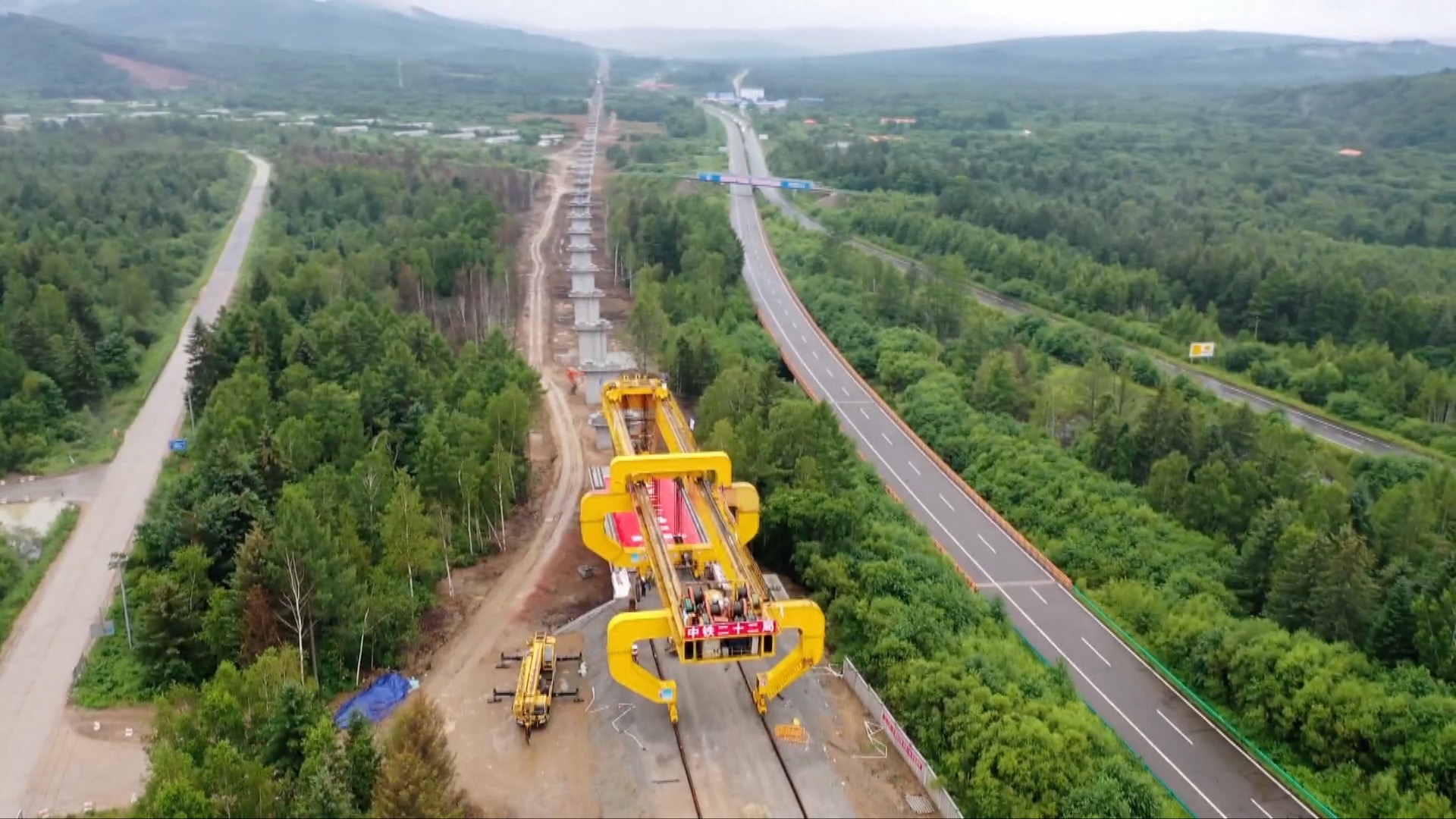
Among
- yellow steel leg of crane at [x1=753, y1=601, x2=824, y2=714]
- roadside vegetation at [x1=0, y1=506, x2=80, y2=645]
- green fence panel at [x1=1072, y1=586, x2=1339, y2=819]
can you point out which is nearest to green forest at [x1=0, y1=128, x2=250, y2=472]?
roadside vegetation at [x1=0, y1=506, x2=80, y2=645]

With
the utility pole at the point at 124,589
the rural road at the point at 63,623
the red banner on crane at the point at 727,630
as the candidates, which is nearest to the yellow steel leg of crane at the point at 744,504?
the red banner on crane at the point at 727,630

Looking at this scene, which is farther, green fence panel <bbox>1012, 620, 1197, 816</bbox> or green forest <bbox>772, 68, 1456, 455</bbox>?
green forest <bbox>772, 68, 1456, 455</bbox>

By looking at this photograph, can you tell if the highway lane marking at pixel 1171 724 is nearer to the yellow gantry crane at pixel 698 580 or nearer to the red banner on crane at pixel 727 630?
the yellow gantry crane at pixel 698 580

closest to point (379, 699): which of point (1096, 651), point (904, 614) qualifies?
point (904, 614)

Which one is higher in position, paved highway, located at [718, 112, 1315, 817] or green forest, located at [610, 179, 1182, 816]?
→ green forest, located at [610, 179, 1182, 816]

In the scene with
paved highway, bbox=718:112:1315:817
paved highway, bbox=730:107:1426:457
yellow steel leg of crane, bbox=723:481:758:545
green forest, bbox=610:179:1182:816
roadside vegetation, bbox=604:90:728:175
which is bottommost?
paved highway, bbox=730:107:1426:457

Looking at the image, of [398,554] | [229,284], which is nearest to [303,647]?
[398,554]

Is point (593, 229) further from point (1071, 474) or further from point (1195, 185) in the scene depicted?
point (1195, 185)

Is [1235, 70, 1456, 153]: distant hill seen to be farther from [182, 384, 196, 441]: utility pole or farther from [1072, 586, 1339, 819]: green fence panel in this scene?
[182, 384, 196, 441]: utility pole
